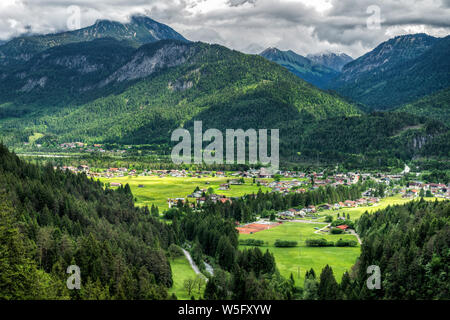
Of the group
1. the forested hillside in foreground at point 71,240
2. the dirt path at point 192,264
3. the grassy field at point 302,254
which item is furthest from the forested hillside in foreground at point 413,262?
the forested hillside in foreground at point 71,240

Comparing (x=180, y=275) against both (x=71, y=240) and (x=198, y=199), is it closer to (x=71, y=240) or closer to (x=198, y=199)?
(x=71, y=240)

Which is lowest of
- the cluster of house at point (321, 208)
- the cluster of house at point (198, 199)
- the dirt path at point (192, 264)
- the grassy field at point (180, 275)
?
the dirt path at point (192, 264)

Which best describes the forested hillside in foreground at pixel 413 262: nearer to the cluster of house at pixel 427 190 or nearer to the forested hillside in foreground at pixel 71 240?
the forested hillside in foreground at pixel 71 240

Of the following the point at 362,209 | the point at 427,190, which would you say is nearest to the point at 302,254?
the point at 362,209

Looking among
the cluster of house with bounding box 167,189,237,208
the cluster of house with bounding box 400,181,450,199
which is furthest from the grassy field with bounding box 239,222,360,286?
the cluster of house with bounding box 400,181,450,199

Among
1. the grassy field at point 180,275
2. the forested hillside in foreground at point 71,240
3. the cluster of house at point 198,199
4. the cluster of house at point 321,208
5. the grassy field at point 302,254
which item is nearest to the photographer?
the forested hillside in foreground at point 71,240

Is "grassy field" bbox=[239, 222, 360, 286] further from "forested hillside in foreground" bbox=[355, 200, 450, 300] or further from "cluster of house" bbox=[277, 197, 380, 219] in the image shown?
"cluster of house" bbox=[277, 197, 380, 219]
